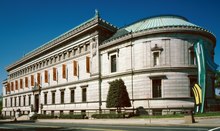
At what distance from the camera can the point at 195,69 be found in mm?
30625

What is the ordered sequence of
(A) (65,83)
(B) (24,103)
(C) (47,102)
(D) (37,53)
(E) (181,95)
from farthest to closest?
(B) (24,103), (D) (37,53), (C) (47,102), (A) (65,83), (E) (181,95)

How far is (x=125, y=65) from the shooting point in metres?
34.6

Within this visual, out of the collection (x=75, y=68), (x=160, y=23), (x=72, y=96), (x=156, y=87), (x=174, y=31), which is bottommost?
(x=72, y=96)

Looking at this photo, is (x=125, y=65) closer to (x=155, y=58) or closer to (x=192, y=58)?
(x=155, y=58)

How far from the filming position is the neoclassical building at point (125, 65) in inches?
1200

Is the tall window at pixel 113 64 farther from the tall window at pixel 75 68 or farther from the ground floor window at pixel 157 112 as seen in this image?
the ground floor window at pixel 157 112

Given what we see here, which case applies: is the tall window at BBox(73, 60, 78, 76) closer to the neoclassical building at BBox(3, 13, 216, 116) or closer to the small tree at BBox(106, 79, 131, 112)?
the neoclassical building at BBox(3, 13, 216, 116)

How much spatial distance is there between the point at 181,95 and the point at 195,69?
4.00 m

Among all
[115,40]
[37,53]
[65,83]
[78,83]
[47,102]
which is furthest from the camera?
[37,53]

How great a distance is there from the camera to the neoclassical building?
30.5 meters

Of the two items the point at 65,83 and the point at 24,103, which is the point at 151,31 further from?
the point at 24,103

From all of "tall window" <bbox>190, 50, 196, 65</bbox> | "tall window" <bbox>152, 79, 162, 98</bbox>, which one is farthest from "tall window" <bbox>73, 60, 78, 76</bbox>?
"tall window" <bbox>190, 50, 196, 65</bbox>

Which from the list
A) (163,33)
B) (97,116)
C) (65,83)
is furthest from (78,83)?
(163,33)

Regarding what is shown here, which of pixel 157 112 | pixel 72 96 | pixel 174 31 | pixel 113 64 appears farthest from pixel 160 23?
pixel 72 96
